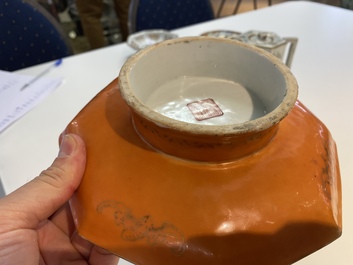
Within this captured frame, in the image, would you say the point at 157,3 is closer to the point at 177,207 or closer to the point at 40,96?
the point at 40,96

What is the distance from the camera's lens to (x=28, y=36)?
45.6 inches

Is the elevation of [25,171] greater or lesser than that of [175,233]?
lesser

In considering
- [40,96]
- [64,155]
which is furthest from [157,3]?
[64,155]

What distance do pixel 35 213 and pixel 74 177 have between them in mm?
116

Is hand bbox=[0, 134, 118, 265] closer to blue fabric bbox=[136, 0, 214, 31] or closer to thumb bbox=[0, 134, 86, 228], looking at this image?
thumb bbox=[0, 134, 86, 228]

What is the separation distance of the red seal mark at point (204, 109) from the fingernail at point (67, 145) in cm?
17

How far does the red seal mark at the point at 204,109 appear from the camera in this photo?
46 centimetres

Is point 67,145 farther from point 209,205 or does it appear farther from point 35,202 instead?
point 209,205

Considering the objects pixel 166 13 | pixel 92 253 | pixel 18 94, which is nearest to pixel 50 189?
pixel 92 253

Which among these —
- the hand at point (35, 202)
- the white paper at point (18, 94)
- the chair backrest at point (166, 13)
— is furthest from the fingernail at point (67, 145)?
the chair backrest at point (166, 13)

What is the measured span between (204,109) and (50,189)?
25 cm

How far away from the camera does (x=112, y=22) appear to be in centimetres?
242

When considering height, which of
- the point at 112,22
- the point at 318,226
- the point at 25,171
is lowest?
the point at 112,22

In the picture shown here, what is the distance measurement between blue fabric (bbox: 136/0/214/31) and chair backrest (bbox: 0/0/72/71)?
34 centimetres
